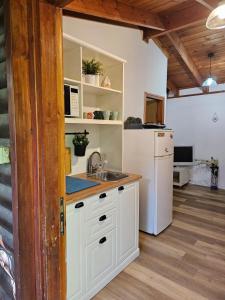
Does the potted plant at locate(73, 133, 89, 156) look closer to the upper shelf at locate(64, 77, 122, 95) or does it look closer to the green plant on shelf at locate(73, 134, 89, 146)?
the green plant on shelf at locate(73, 134, 89, 146)

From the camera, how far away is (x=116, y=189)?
6.41 feet

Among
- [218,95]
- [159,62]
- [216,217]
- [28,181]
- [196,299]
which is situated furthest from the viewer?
[218,95]

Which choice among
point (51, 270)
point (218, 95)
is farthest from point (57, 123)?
point (218, 95)

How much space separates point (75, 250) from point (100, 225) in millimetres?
306

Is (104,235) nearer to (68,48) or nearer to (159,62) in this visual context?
(68,48)

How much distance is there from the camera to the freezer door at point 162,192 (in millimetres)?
2725

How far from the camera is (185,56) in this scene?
4133 mm

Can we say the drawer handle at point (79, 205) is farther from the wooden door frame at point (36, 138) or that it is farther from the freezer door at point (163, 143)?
the freezer door at point (163, 143)

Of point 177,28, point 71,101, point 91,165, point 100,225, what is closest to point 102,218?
point 100,225

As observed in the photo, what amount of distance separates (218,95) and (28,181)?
508 cm

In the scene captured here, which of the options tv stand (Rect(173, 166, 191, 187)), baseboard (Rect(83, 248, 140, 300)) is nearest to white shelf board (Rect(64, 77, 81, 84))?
baseboard (Rect(83, 248, 140, 300))

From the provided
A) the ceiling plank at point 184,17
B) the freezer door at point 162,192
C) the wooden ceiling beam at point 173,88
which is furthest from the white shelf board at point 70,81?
the wooden ceiling beam at point 173,88

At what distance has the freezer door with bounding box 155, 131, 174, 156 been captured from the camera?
2633mm

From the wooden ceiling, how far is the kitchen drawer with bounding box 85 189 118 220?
1.65 m
